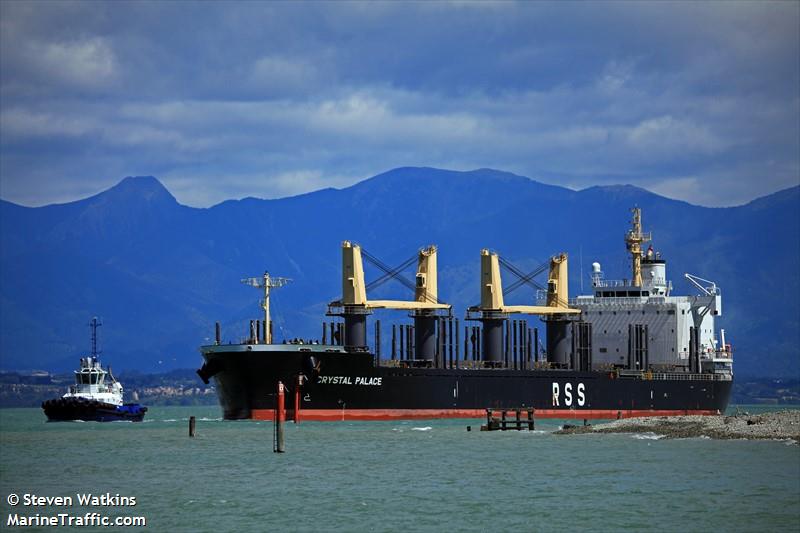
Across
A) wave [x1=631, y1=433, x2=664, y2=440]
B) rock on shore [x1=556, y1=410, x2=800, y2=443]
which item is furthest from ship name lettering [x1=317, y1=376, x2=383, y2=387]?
wave [x1=631, y1=433, x2=664, y2=440]

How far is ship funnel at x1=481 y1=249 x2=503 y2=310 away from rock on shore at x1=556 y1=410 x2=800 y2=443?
17.4 meters

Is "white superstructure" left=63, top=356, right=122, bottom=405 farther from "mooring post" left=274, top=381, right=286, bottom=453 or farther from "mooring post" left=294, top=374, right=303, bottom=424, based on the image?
"mooring post" left=274, top=381, right=286, bottom=453

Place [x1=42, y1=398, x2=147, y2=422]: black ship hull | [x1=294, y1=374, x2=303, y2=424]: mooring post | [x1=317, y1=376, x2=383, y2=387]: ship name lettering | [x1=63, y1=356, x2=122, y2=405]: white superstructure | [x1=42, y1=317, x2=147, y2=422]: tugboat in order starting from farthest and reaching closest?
[x1=63, y1=356, x2=122, y2=405]: white superstructure → [x1=42, y1=317, x2=147, y2=422]: tugboat → [x1=42, y1=398, x2=147, y2=422]: black ship hull → [x1=317, y1=376, x2=383, y2=387]: ship name lettering → [x1=294, y1=374, x2=303, y2=424]: mooring post

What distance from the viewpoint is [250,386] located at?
7062 centimetres

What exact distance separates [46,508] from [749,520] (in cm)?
1850

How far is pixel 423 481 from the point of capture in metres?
44.2

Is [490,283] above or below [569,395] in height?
above

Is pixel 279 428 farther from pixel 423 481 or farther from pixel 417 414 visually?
pixel 417 414

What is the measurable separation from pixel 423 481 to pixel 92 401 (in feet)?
136

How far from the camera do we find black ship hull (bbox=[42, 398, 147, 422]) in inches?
3216

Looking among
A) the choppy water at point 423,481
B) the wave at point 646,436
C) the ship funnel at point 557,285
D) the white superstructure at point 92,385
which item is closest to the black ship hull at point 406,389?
the ship funnel at point 557,285

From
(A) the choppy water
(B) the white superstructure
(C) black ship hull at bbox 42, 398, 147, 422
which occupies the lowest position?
(A) the choppy water

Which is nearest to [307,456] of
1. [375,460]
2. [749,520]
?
[375,460]

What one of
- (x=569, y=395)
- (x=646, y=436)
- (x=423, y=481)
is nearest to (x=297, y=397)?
(x=646, y=436)
